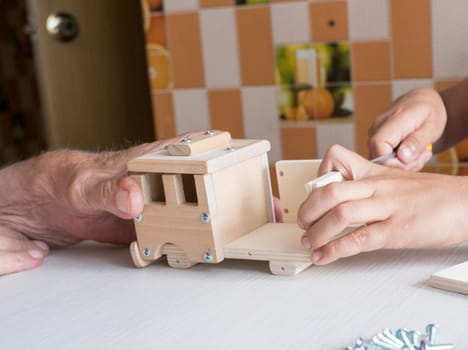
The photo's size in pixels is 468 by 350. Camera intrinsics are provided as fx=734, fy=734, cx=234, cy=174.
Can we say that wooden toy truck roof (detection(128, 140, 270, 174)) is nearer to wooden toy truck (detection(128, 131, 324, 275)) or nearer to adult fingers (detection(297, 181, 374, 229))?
wooden toy truck (detection(128, 131, 324, 275))

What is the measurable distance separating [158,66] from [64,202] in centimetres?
101

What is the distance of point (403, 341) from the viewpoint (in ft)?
2.03

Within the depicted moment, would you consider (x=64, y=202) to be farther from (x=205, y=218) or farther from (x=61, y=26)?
(x=61, y=26)

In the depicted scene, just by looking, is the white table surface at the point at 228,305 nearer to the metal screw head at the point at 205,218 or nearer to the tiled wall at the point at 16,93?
the metal screw head at the point at 205,218

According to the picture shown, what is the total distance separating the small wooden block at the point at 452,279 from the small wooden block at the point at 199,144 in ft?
1.00

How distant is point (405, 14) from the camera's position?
65.9 inches

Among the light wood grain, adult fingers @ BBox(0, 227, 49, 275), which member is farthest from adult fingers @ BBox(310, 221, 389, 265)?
adult fingers @ BBox(0, 227, 49, 275)

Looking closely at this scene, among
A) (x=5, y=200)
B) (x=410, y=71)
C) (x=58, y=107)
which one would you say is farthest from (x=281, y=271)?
(x=58, y=107)

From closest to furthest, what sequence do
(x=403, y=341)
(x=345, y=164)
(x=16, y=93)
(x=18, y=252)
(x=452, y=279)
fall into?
(x=403, y=341) → (x=452, y=279) → (x=345, y=164) → (x=18, y=252) → (x=16, y=93)


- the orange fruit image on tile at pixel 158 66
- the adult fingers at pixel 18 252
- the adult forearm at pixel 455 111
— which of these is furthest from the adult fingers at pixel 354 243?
the orange fruit image on tile at pixel 158 66

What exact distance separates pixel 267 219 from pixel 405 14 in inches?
35.5

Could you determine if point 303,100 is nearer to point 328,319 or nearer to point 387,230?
point 387,230

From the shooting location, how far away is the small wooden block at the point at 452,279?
74 cm

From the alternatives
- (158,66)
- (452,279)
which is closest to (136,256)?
(452,279)
